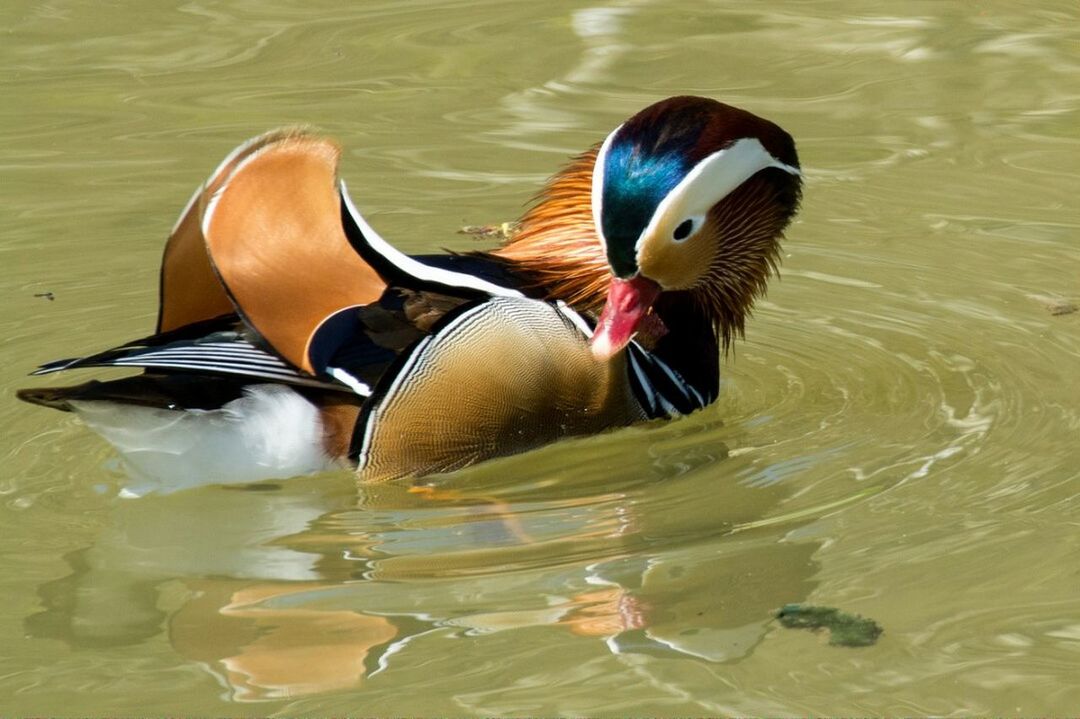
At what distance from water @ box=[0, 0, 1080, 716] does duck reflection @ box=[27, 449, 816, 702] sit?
0.01m

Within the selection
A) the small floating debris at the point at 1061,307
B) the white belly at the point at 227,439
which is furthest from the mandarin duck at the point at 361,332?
the small floating debris at the point at 1061,307

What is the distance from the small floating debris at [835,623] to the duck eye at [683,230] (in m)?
1.36

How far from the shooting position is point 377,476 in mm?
4715

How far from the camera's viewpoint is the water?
374cm

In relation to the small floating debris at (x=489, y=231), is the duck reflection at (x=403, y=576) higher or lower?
lower

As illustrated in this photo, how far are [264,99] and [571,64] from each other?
60.0 inches

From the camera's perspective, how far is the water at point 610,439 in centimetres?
A: 374

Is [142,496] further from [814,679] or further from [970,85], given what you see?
[970,85]

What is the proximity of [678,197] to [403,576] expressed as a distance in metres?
1.38

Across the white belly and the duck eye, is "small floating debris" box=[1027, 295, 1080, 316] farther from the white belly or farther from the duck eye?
the white belly

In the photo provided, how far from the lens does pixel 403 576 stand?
416 cm

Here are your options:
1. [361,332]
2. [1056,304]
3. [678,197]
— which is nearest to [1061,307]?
[1056,304]

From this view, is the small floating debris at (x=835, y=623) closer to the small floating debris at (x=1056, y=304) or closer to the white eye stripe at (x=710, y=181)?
the white eye stripe at (x=710, y=181)

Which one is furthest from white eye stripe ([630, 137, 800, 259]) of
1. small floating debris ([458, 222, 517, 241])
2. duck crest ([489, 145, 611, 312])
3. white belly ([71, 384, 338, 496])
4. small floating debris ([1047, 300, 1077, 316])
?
small floating debris ([458, 222, 517, 241])
